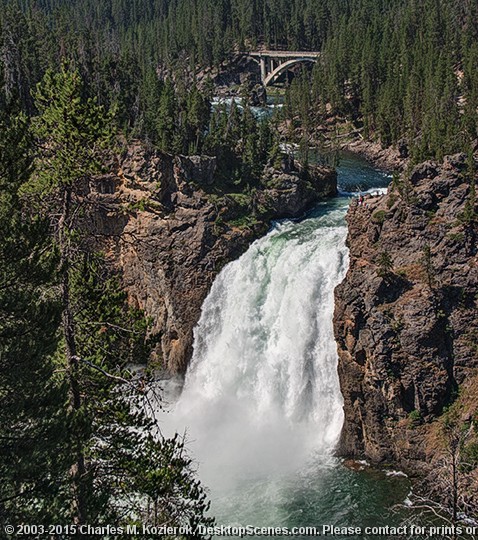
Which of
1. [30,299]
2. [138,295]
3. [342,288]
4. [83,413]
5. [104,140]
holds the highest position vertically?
[104,140]

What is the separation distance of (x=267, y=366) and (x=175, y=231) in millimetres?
Result: 13520

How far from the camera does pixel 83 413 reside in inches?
583

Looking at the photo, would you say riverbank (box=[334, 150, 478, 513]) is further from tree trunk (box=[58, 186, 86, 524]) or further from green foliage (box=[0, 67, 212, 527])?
tree trunk (box=[58, 186, 86, 524])

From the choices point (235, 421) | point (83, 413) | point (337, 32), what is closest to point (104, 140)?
point (83, 413)

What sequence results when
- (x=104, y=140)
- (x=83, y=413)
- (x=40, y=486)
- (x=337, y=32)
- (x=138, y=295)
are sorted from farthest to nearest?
(x=337, y=32), (x=138, y=295), (x=104, y=140), (x=83, y=413), (x=40, y=486)

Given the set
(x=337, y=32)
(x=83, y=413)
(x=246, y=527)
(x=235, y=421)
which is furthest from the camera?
(x=337, y=32)

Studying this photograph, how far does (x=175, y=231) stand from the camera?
45719 mm

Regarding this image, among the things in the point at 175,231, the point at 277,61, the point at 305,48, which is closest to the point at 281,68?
the point at 277,61

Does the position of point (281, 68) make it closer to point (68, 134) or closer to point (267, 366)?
point (267, 366)

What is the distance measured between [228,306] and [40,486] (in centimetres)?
2927

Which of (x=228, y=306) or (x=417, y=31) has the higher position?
(x=417, y=31)

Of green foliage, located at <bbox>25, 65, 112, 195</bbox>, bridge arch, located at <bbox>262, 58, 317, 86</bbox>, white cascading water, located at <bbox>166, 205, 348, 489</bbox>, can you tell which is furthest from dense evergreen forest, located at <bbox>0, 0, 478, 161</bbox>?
white cascading water, located at <bbox>166, 205, 348, 489</bbox>

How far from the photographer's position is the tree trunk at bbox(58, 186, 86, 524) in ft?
48.1

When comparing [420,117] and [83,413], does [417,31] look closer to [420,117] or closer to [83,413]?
[420,117]
